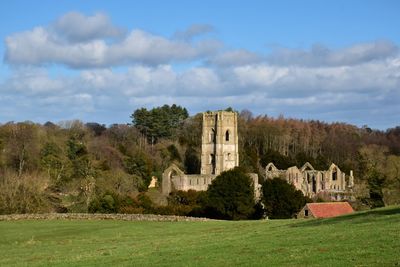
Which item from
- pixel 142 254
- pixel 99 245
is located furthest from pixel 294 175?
pixel 142 254

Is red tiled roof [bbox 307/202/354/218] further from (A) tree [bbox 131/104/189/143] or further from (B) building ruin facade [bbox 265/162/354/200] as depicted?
(A) tree [bbox 131/104/189/143]

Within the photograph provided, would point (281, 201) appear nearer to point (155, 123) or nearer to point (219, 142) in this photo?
point (219, 142)

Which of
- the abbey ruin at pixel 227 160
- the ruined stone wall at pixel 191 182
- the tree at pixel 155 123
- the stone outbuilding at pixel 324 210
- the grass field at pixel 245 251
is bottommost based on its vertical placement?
the grass field at pixel 245 251

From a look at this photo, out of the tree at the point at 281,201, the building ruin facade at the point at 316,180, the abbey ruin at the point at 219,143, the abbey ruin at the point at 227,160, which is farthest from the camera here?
the abbey ruin at the point at 219,143

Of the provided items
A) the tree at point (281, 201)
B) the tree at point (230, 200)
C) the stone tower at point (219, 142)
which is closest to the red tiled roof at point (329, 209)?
the tree at point (281, 201)

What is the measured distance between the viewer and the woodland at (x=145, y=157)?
63156 mm

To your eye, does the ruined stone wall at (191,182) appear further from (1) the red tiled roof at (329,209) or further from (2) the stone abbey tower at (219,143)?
(1) the red tiled roof at (329,209)

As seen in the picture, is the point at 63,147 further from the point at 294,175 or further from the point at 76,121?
the point at 76,121

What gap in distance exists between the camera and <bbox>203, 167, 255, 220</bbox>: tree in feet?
195

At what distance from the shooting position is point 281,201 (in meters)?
59.8

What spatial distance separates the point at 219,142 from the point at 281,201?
4005cm

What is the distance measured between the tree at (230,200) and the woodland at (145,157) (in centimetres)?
582

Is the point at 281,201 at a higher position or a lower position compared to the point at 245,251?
higher

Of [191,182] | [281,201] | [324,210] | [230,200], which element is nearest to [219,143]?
[191,182]
